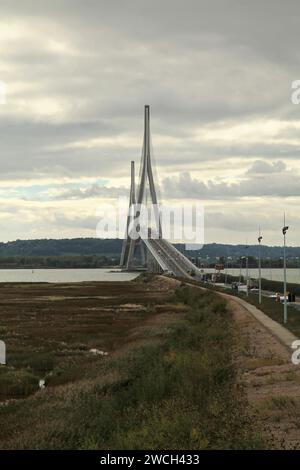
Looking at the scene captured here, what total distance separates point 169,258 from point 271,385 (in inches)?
5541

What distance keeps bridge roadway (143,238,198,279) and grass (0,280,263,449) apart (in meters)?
115

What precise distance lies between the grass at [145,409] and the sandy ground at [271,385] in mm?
390

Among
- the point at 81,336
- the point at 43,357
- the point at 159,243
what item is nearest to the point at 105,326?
the point at 81,336

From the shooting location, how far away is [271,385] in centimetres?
1903

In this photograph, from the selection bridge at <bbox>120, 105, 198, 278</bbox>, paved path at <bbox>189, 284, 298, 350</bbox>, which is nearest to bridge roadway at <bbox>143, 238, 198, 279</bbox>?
bridge at <bbox>120, 105, 198, 278</bbox>

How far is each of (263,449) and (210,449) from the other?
1.01 m

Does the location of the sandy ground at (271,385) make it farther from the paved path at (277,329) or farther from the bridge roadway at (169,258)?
the bridge roadway at (169,258)

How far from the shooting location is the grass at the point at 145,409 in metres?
13.3

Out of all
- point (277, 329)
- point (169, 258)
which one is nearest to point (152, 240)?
point (169, 258)

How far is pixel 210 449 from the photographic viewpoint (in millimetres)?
12195

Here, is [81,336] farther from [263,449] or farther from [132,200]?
[132,200]

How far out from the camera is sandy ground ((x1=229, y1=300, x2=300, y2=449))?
13688 mm

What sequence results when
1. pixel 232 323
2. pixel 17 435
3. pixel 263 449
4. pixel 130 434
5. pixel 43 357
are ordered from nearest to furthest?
pixel 263 449 → pixel 130 434 → pixel 17 435 → pixel 43 357 → pixel 232 323

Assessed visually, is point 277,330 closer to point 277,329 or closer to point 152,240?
point 277,329
